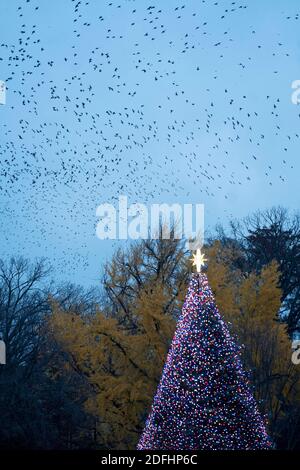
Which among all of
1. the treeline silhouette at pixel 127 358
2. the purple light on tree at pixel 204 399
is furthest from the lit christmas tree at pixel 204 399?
the treeline silhouette at pixel 127 358

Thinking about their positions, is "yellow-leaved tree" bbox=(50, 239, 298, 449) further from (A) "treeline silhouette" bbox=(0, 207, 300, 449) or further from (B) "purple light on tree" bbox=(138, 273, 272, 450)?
(B) "purple light on tree" bbox=(138, 273, 272, 450)

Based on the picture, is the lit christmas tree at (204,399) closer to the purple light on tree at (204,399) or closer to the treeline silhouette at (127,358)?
the purple light on tree at (204,399)

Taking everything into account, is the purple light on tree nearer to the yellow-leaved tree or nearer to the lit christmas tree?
the lit christmas tree

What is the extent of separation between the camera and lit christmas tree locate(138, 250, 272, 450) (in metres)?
14.2

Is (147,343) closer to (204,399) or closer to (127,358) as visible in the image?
(127,358)

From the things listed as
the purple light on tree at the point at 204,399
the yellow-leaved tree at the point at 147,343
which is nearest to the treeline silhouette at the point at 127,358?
the yellow-leaved tree at the point at 147,343

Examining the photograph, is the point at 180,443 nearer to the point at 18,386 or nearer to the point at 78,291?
the point at 18,386

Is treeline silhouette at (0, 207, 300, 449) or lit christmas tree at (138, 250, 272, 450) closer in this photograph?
lit christmas tree at (138, 250, 272, 450)

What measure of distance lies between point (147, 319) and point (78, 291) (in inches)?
1429

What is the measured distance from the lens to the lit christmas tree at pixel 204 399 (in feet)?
46.7

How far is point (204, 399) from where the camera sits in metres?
14.3

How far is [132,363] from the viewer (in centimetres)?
2317

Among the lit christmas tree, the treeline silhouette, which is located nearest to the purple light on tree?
the lit christmas tree

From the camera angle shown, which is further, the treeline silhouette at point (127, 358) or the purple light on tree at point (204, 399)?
the treeline silhouette at point (127, 358)
